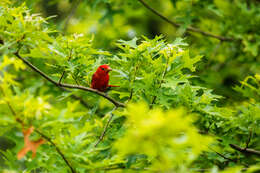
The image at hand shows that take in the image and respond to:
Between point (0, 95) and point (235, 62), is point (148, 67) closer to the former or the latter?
point (0, 95)

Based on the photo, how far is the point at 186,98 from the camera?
7.24 ft

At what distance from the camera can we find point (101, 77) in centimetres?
257

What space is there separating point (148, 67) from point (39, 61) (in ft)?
7.12

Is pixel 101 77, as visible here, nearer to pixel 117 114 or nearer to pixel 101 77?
pixel 101 77

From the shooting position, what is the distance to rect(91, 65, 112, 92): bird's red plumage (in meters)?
2.53

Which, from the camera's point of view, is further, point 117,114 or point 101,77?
point 101,77

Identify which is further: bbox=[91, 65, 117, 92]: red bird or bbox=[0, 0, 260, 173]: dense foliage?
bbox=[91, 65, 117, 92]: red bird

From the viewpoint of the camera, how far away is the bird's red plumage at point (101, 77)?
99.6 inches

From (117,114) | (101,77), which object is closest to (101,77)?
(101,77)

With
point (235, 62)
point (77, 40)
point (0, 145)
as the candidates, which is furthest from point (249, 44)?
point (0, 145)

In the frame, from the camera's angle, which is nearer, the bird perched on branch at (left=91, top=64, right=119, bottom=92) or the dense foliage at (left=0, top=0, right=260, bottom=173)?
the dense foliage at (left=0, top=0, right=260, bottom=173)

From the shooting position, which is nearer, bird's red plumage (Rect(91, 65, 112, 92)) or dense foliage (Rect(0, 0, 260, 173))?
dense foliage (Rect(0, 0, 260, 173))

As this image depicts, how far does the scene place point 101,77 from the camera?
Answer: 8.43 ft

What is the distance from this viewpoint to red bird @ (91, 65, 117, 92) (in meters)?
2.53
